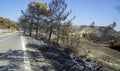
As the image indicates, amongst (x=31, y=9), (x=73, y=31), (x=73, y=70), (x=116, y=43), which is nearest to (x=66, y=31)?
(x=73, y=31)

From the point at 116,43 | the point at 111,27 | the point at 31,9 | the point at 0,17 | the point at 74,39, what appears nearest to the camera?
the point at 74,39

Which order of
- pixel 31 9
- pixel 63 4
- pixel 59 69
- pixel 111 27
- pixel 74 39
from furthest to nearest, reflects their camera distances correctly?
pixel 111 27 → pixel 31 9 → pixel 63 4 → pixel 74 39 → pixel 59 69

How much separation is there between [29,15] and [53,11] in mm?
32303

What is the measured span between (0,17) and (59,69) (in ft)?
508

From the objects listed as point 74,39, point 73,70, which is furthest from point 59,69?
point 74,39

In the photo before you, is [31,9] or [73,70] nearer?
[73,70]

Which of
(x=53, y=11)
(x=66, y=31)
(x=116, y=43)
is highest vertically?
(x=53, y=11)

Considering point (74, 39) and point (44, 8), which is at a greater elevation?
point (44, 8)

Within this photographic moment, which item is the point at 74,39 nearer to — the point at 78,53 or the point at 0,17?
the point at 78,53

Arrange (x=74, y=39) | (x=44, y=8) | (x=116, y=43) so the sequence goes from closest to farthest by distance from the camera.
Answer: (x=74, y=39), (x=116, y=43), (x=44, y=8)

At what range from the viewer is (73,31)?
2864 centimetres

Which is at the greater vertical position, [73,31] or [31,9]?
[31,9]

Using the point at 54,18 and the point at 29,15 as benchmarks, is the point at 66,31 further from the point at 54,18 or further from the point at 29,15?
the point at 29,15

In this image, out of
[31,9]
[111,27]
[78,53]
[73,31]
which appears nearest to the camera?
[78,53]
